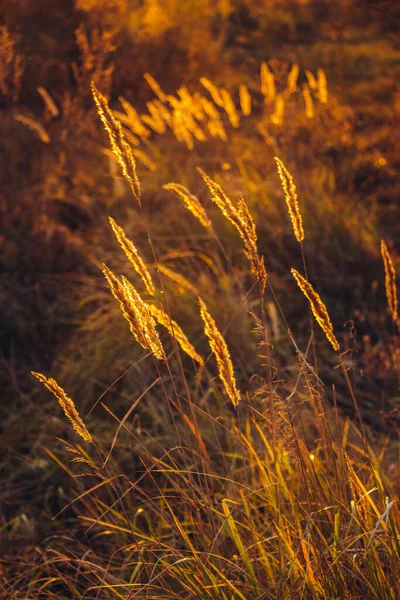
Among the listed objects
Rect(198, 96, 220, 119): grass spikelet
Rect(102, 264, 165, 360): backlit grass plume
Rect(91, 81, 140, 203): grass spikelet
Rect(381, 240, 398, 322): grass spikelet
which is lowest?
Rect(198, 96, 220, 119): grass spikelet

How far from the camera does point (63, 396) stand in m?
1.30

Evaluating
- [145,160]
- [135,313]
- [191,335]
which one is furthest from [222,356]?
[145,160]

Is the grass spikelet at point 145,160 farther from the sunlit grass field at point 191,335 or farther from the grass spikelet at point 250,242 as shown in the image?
the grass spikelet at point 250,242

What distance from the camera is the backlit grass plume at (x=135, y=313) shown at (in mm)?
1273

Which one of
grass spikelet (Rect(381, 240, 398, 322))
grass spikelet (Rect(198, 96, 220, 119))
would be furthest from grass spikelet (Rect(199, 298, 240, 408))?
grass spikelet (Rect(198, 96, 220, 119))

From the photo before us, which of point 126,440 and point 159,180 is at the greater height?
point 159,180

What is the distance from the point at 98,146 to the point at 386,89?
3.84 meters

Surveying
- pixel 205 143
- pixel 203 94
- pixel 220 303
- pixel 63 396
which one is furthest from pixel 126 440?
pixel 203 94

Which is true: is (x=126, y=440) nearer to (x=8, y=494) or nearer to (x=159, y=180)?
(x=8, y=494)

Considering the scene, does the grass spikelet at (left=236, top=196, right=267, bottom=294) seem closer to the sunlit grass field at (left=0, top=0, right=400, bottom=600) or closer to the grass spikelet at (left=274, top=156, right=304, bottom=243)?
the sunlit grass field at (left=0, top=0, right=400, bottom=600)

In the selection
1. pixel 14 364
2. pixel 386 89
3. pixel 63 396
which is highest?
pixel 63 396

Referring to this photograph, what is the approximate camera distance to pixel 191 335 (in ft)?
11.3

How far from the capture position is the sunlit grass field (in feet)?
4.91

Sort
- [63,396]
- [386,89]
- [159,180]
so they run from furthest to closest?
[386,89]
[159,180]
[63,396]
